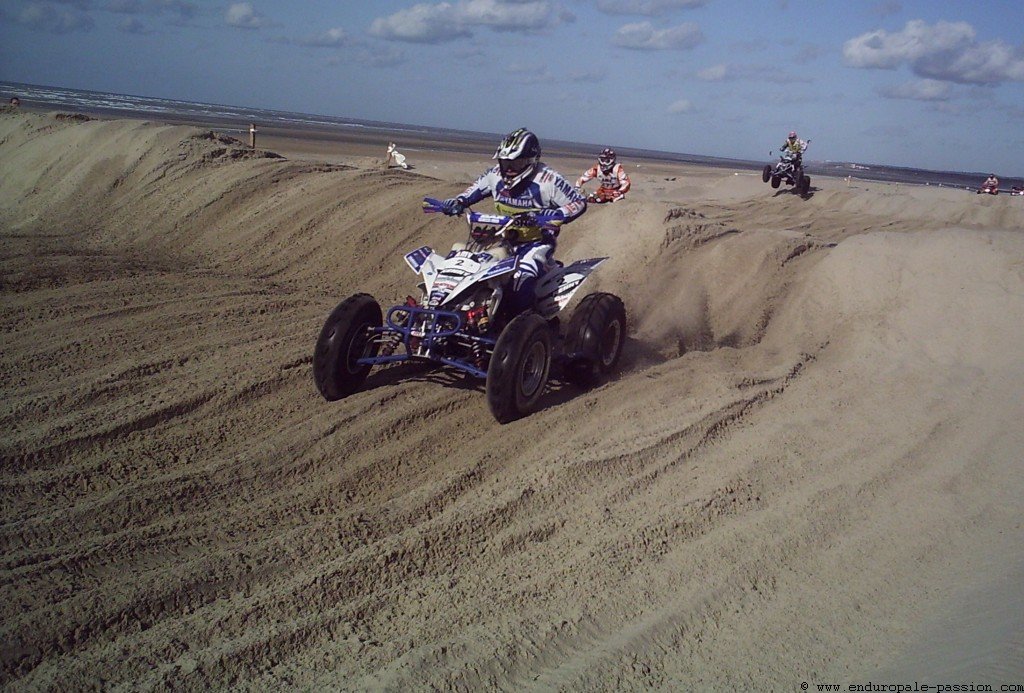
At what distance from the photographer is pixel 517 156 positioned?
6.49 metres

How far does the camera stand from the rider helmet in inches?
256

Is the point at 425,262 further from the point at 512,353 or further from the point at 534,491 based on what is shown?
the point at 534,491

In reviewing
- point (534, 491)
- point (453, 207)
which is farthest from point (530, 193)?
point (534, 491)

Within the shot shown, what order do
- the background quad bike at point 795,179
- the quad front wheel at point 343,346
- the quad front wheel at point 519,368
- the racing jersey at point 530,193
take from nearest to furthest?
the quad front wheel at point 519,368 < the quad front wheel at point 343,346 < the racing jersey at point 530,193 < the background quad bike at point 795,179

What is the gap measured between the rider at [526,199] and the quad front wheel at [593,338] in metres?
0.45

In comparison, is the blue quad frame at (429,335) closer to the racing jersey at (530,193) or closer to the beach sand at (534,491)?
the beach sand at (534,491)

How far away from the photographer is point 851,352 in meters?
7.07

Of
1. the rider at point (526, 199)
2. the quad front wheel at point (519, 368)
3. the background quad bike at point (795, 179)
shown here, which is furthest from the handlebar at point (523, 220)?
the background quad bike at point (795, 179)

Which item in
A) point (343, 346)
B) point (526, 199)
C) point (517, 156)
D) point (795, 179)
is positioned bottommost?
point (343, 346)

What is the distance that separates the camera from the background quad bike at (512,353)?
5332 mm

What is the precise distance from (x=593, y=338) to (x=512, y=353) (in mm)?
1305

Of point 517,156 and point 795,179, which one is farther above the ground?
point 795,179

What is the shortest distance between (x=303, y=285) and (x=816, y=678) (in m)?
7.74

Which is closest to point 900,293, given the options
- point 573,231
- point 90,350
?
point 573,231
